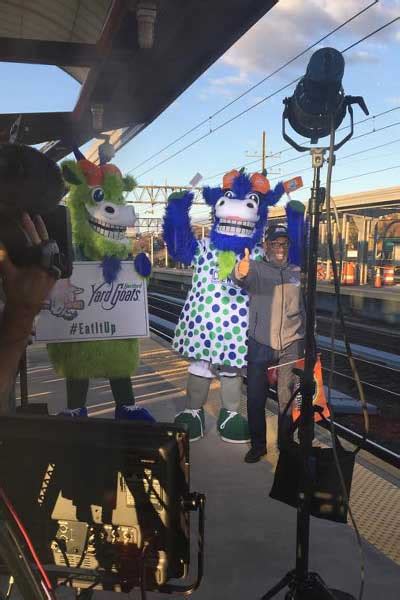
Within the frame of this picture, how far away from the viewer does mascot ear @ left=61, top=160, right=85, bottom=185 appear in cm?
388

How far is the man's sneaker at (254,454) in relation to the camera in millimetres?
3475

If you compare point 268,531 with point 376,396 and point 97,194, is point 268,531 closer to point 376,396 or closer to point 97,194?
point 97,194

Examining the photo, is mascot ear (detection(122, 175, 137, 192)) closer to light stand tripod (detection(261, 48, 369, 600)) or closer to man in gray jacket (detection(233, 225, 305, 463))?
man in gray jacket (detection(233, 225, 305, 463))

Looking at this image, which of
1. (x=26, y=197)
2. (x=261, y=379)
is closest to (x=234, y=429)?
(x=261, y=379)

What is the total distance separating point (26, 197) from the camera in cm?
118

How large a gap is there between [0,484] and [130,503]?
0.44m

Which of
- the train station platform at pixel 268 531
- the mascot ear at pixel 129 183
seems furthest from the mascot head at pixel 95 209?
the train station platform at pixel 268 531

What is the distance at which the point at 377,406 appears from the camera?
5.93 meters

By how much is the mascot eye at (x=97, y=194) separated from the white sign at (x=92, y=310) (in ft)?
1.61

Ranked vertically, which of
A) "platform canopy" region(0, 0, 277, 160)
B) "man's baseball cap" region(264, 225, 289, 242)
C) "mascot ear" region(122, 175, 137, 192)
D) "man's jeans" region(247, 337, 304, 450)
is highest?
"platform canopy" region(0, 0, 277, 160)

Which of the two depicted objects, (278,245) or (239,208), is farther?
(239,208)

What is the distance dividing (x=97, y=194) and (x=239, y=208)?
1.07 meters

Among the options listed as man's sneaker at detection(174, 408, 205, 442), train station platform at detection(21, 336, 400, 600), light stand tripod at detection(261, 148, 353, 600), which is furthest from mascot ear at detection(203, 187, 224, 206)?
light stand tripod at detection(261, 148, 353, 600)

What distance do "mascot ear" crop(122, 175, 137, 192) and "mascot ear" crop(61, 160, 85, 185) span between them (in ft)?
1.19
